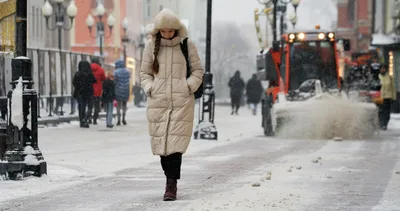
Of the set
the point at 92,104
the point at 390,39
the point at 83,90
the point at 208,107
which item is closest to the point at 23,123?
the point at 208,107

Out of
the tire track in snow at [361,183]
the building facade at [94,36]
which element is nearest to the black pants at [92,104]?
the tire track in snow at [361,183]

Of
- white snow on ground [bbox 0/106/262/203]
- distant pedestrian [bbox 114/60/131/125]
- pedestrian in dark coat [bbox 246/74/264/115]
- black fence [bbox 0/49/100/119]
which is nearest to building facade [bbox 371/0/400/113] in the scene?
pedestrian in dark coat [bbox 246/74/264/115]

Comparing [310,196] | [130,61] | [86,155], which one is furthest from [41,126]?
[130,61]

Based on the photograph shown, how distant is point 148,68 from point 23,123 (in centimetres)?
268

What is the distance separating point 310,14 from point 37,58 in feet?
282

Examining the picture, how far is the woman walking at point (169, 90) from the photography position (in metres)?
Result: 9.60

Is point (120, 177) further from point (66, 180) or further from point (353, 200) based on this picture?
point (353, 200)

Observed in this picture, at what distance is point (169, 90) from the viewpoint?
31.5 feet

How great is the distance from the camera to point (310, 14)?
373 feet

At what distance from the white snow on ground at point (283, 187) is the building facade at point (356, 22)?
173ft

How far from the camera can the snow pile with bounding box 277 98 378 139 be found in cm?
2220

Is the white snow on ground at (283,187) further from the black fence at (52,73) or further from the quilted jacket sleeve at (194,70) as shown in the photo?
the black fence at (52,73)

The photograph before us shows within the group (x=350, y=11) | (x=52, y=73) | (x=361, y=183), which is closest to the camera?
(x=361, y=183)

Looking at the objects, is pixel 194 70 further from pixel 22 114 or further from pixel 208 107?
pixel 208 107
